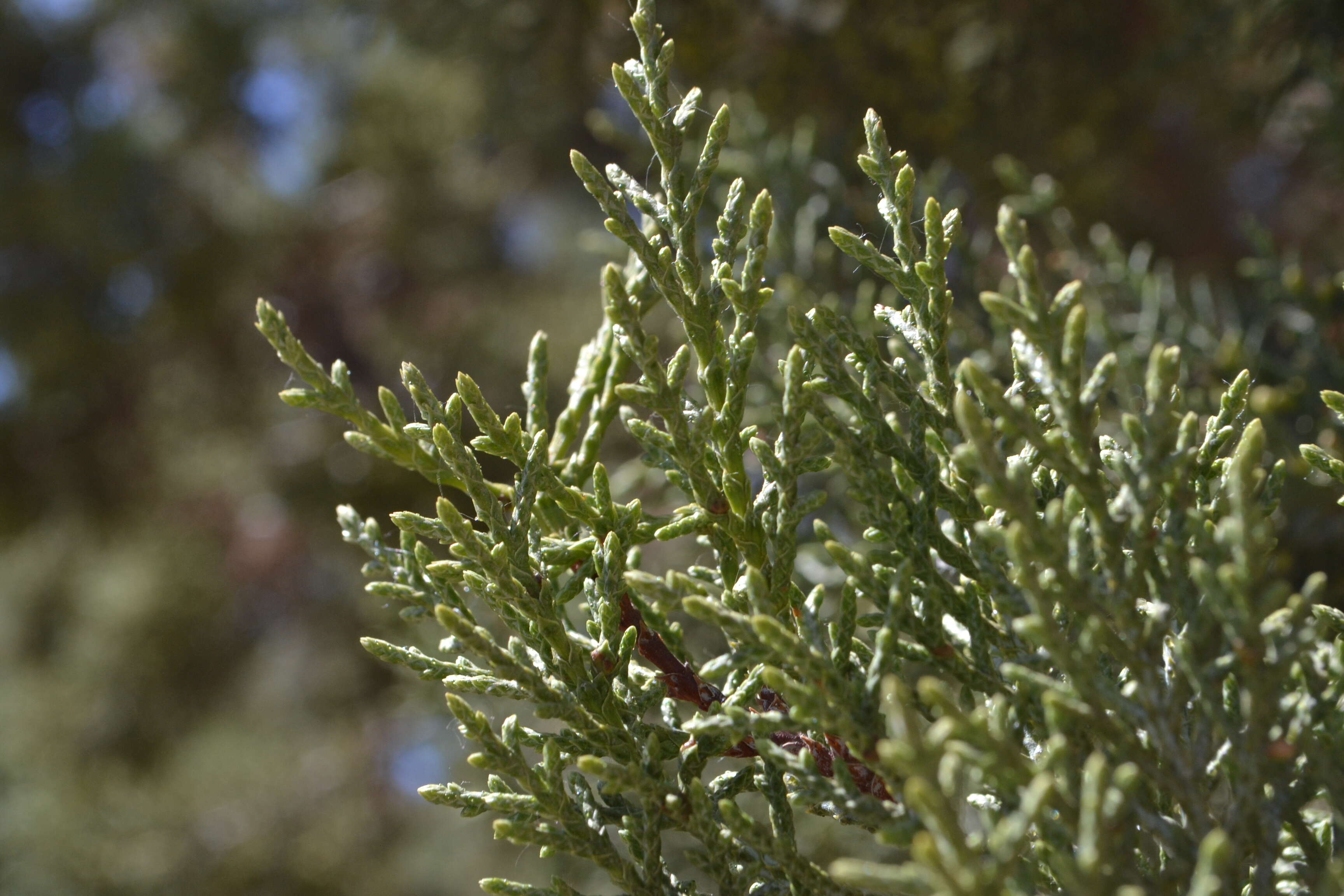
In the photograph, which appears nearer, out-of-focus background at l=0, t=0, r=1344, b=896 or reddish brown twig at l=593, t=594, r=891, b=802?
reddish brown twig at l=593, t=594, r=891, b=802

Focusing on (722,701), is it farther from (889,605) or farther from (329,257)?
(329,257)

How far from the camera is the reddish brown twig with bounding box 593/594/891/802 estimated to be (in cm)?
102

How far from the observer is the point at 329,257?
566 centimetres

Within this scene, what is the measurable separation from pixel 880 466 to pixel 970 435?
0.73 feet

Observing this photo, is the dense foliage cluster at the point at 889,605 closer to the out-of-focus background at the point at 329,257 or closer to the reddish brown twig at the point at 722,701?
the reddish brown twig at the point at 722,701

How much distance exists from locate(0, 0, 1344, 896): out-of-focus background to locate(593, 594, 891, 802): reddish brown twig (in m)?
1.18

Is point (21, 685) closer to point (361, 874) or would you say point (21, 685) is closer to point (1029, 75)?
point (361, 874)

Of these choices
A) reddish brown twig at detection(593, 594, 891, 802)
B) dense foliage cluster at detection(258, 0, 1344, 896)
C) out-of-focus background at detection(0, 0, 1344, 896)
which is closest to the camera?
dense foliage cluster at detection(258, 0, 1344, 896)

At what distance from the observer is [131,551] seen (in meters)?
6.48

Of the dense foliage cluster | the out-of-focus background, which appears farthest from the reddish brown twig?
the out-of-focus background

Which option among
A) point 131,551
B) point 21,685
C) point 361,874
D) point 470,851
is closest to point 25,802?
point 21,685

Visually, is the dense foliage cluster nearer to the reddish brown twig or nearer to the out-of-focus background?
the reddish brown twig

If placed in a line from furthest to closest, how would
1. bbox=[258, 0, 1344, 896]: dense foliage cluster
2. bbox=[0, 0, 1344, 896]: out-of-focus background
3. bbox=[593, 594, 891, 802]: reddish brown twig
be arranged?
bbox=[0, 0, 1344, 896]: out-of-focus background, bbox=[593, 594, 891, 802]: reddish brown twig, bbox=[258, 0, 1344, 896]: dense foliage cluster

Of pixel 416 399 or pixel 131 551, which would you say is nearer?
pixel 416 399
